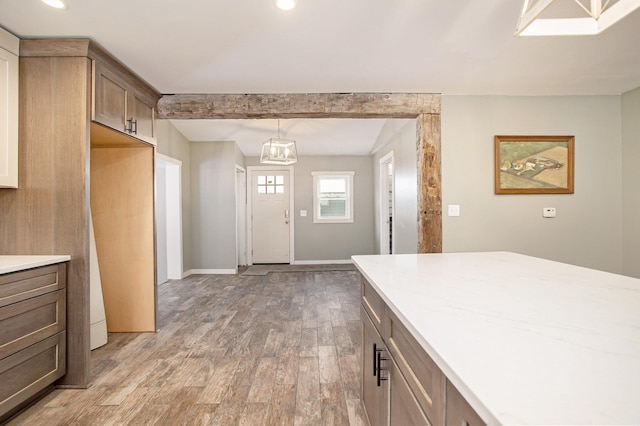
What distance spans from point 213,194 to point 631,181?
5508 mm

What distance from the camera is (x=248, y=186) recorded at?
6598mm

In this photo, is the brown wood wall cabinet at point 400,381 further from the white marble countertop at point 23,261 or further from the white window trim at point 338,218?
the white window trim at point 338,218

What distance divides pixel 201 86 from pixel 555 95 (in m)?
3.52

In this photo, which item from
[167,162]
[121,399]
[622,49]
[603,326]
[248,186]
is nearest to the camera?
[603,326]

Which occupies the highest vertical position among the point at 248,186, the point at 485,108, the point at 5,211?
the point at 485,108

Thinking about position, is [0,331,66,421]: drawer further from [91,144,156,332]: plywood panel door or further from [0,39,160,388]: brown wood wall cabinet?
[91,144,156,332]: plywood panel door

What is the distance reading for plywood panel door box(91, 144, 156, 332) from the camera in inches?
120

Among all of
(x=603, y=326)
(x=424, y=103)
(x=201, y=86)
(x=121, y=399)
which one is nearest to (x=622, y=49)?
(x=424, y=103)

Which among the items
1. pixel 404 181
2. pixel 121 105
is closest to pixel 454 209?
pixel 404 181

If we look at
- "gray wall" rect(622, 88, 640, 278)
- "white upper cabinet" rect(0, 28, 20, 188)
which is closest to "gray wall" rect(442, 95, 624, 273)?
"gray wall" rect(622, 88, 640, 278)

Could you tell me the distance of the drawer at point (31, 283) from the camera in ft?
5.67

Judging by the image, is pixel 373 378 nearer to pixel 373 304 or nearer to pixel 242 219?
pixel 373 304

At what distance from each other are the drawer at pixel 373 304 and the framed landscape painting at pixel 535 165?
7.69 ft

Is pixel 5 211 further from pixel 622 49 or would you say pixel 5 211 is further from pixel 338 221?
pixel 338 221
